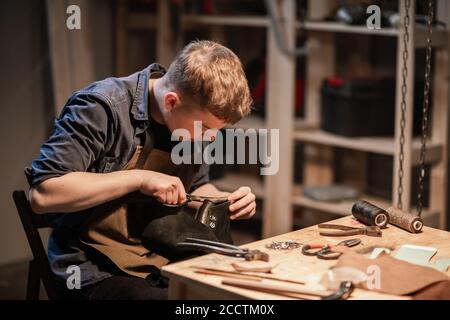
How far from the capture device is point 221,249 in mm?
1862

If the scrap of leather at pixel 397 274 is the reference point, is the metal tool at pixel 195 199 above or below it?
above

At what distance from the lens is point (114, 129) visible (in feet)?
7.04

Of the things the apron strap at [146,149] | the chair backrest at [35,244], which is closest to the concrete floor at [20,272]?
the chair backrest at [35,244]

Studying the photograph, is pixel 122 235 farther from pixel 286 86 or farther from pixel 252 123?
pixel 252 123

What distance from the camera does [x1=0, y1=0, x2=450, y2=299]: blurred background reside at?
12.9 ft

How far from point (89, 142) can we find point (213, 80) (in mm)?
378

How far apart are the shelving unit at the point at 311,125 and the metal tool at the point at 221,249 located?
1.93 meters

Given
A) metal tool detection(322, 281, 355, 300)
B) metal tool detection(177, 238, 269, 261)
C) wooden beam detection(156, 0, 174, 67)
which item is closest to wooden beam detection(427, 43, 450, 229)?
wooden beam detection(156, 0, 174, 67)

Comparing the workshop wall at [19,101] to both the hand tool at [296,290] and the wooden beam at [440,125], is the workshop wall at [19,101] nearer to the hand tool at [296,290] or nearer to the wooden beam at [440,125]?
the wooden beam at [440,125]

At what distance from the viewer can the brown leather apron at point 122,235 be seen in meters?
2.15
